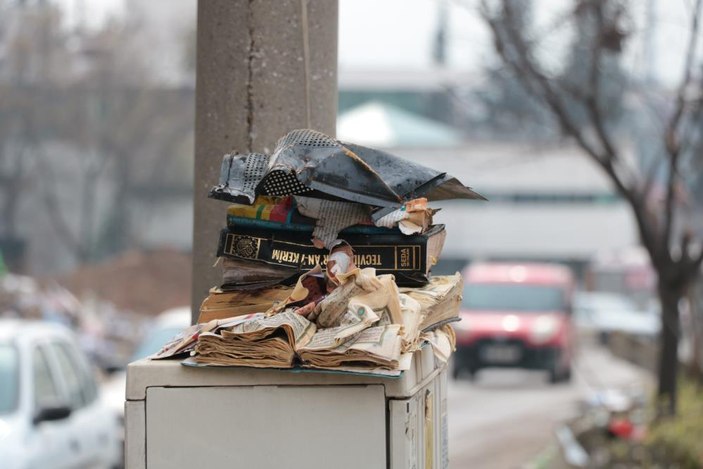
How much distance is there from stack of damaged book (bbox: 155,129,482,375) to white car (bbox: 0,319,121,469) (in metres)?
4.27

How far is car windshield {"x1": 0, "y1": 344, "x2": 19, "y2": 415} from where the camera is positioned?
774 cm

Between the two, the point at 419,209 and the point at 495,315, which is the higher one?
the point at 419,209

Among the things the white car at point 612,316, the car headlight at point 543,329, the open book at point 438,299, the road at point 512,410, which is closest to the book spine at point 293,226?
the open book at point 438,299

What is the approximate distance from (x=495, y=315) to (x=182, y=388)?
2135cm

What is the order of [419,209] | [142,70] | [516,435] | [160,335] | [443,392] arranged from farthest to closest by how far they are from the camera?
[142,70], [516,435], [160,335], [443,392], [419,209]

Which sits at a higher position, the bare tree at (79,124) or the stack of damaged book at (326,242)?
the bare tree at (79,124)

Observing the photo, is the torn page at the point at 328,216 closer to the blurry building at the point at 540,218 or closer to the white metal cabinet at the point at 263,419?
the white metal cabinet at the point at 263,419

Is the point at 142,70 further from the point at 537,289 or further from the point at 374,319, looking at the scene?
the point at 374,319

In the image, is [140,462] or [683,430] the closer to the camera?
[140,462]

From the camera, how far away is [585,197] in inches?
2304

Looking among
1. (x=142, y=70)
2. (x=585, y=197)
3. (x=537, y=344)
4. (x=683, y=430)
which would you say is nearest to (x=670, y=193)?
(x=683, y=430)

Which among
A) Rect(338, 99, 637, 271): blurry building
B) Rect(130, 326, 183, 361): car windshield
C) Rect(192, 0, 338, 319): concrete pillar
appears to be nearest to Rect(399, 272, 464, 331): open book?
Rect(192, 0, 338, 319): concrete pillar

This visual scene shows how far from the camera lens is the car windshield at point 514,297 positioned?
78.1ft

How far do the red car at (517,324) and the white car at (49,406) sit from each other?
1382cm
